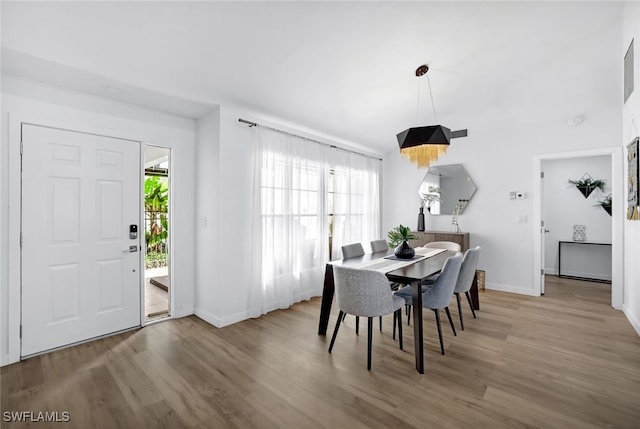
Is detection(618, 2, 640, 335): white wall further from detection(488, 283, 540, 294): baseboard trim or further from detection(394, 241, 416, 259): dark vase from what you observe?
detection(394, 241, 416, 259): dark vase

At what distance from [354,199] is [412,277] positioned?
2.82 meters

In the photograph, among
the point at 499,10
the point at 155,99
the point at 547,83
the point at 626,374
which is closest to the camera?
the point at 626,374

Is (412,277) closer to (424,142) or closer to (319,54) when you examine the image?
(424,142)

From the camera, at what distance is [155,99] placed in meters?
3.02

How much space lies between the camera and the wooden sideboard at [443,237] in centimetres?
470

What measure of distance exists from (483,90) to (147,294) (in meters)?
5.49

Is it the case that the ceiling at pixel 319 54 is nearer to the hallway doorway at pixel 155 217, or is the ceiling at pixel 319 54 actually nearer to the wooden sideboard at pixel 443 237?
the wooden sideboard at pixel 443 237

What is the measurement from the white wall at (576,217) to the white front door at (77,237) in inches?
244

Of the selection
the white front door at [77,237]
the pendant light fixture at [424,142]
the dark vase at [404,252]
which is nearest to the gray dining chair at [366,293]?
the dark vase at [404,252]

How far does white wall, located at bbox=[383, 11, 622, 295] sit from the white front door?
175 inches

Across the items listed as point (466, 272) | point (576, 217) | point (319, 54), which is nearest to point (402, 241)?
point (466, 272)

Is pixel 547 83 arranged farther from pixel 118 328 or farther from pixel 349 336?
pixel 118 328

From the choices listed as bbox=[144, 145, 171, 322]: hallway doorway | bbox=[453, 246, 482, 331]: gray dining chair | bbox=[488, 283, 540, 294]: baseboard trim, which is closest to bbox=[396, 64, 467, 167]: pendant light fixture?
bbox=[453, 246, 482, 331]: gray dining chair

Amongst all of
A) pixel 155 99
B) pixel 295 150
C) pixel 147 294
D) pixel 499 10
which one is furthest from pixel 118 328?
pixel 499 10
